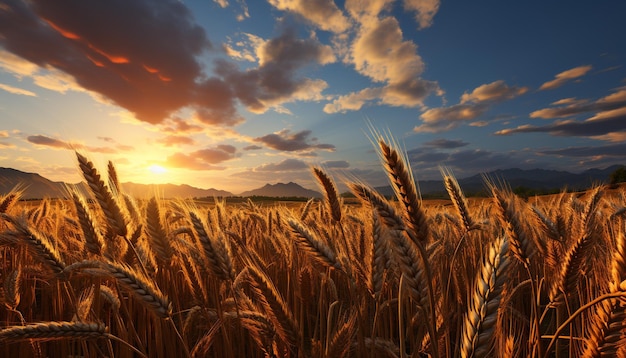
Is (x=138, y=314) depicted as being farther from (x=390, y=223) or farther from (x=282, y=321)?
(x=390, y=223)

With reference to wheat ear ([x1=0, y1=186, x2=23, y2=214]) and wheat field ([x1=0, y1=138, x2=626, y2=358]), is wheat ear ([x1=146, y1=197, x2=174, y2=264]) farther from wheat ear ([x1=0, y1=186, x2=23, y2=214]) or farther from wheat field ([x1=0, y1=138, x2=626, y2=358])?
wheat ear ([x1=0, y1=186, x2=23, y2=214])

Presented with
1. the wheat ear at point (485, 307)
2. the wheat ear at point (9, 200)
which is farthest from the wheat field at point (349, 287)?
the wheat ear at point (9, 200)

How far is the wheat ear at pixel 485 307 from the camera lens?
119 centimetres

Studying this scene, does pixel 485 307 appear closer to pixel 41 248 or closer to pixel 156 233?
pixel 156 233

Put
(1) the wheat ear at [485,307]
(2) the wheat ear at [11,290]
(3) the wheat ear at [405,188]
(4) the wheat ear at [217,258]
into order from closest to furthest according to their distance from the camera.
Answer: (1) the wheat ear at [485,307], (3) the wheat ear at [405,188], (4) the wheat ear at [217,258], (2) the wheat ear at [11,290]

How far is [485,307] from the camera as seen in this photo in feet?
4.04

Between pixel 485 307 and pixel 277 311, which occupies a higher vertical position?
pixel 485 307

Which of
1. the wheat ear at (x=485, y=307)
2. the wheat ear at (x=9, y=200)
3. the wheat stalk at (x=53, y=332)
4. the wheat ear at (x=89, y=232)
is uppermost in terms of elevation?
the wheat ear at (x=9, y=200)

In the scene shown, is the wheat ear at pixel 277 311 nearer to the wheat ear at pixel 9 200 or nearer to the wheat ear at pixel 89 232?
the wheat ear at pixel 89 232

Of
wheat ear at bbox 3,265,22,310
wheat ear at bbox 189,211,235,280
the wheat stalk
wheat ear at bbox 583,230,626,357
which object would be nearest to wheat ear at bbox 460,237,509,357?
wheat ear at bbox 583,230,626,357

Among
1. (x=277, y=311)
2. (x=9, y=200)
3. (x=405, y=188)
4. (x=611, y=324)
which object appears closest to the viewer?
(x=611, y=324)

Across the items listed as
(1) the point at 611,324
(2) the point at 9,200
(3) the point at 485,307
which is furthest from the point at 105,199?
(2) the point at 9,200

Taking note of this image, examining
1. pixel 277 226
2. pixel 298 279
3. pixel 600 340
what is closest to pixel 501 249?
pixel 600 340

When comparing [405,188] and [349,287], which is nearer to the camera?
[405,188]
